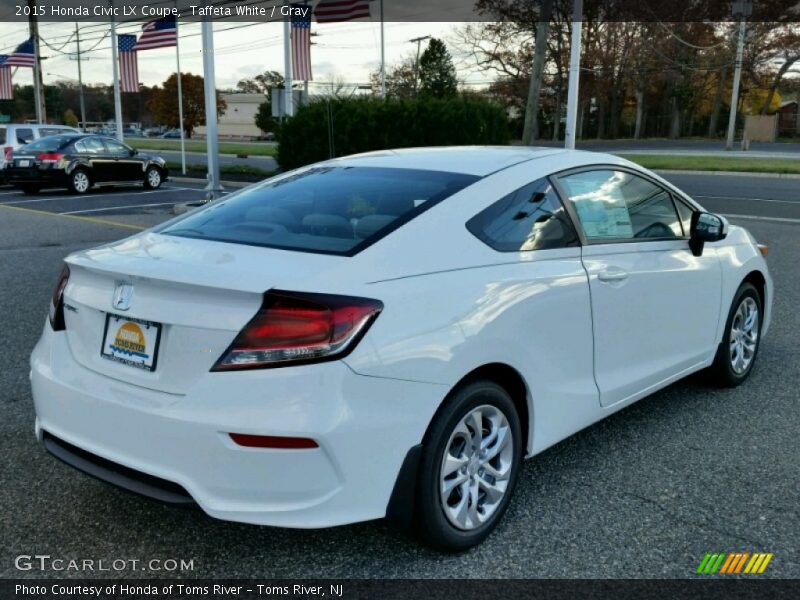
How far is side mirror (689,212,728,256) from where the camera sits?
453 centimetres

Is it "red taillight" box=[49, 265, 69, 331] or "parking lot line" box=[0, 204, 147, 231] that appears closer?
"red taillight" box=[49, 265, 69, 331]

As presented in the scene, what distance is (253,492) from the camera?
2.71 meters

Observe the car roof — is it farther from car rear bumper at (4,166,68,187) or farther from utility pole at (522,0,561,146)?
utility pole at (522,0,561,146)

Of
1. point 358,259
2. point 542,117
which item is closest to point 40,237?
point 358,259

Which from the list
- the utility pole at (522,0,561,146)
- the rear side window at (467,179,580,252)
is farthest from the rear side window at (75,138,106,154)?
the rear side window at (467,179,580,252)

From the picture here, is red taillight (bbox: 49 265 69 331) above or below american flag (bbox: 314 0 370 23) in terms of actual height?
below

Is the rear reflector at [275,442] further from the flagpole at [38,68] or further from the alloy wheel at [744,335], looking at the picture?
the flagpole at [38,68]

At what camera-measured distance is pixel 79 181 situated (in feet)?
64.8

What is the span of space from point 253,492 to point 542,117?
6606cm

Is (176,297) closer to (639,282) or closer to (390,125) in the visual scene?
(639,282)

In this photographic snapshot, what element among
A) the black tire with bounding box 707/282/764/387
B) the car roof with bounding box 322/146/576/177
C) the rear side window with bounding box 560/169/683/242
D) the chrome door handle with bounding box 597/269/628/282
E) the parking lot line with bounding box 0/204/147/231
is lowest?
the parking lot line with bounding box 0/204/147/231

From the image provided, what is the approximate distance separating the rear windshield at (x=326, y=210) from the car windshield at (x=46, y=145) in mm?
17227

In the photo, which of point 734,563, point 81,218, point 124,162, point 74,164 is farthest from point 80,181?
point 734,563

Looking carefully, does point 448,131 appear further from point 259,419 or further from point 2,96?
point 2,96
